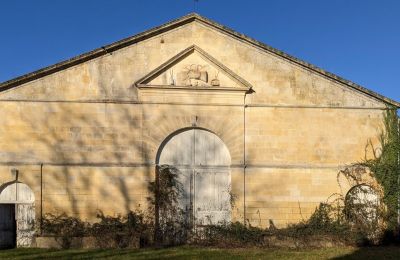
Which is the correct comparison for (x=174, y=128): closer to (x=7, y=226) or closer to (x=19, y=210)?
(x=19, y=210)

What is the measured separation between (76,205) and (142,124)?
133 inches

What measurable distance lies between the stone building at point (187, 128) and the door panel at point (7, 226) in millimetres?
38

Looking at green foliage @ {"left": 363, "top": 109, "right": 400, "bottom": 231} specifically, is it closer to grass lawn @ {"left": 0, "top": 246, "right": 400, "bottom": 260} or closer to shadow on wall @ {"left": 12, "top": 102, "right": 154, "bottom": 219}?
grass lawn @ {"left": 0, "top": 246, "right": 400, "bottom": 260}

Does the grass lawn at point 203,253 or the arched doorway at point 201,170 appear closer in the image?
the grass lawn at point 203,253

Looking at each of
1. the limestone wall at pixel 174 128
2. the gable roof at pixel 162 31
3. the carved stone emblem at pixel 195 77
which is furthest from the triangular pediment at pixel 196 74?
the gable roof at pixel 162 31

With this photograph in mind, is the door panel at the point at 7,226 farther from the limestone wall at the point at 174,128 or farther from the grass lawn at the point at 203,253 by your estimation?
the limestone wall at the point at 174,128

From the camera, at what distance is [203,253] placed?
14.3m

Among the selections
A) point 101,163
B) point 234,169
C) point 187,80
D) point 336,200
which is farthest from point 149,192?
point 336,200

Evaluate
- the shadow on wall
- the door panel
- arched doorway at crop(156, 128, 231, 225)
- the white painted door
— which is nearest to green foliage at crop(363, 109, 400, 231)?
arched doorway at crop(156, 128, 231, 225)

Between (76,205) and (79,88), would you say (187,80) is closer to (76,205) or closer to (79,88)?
(79,88)

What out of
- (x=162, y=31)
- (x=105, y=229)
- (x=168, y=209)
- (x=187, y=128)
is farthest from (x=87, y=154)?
(x=162, y=31)

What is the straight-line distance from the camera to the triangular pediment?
16125 millimetres

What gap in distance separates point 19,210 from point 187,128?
6053mm

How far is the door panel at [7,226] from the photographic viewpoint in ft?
50.7
